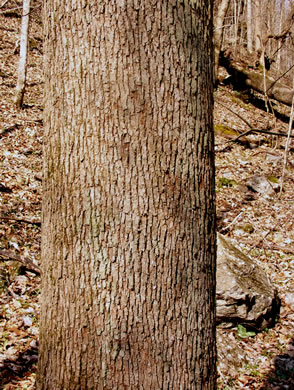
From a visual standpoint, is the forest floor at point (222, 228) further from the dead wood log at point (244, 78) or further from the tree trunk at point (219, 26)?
the tree trunk at point (219, 26)

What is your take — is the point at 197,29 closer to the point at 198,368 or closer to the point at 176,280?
the point at 176,280

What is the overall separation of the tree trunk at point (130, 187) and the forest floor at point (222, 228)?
91.7 inches

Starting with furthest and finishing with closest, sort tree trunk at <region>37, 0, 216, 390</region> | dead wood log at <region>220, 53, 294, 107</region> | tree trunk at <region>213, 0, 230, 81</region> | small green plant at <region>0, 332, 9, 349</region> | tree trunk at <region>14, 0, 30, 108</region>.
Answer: dead wood log at <region>220, 53, 294, 107</region> → tree trunk at <region>213, 0, 230, 81</region> → tree trunk at <region>14, 0, 30, 108</region> → small green plant at <region>0, 332, 9, 349</region> → tree trunk at <region>37, 0, 216, 390</region>

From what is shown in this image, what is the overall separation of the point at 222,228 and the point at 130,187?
5979 millimetres

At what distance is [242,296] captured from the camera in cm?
508

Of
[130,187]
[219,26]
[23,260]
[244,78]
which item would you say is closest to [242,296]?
[23,260]

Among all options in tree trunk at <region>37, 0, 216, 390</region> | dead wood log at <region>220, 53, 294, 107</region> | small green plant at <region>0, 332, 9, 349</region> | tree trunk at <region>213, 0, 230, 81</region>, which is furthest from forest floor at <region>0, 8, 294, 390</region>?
tree trunk at <region>37, 0, 216, 390</region>

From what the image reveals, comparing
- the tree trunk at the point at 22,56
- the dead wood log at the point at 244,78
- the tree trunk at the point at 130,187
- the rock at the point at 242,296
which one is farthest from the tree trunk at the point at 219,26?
the tree trunk at the point at 130,187

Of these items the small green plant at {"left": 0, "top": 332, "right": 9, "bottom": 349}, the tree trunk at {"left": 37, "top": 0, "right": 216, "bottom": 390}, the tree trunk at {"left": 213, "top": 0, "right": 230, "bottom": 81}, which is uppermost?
the tree trunk at {"left": 213, "top": 0, "right": 230, "bottom": 81}

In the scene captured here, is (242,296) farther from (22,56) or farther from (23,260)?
(22,56)

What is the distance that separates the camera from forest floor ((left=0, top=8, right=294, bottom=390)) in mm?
4172

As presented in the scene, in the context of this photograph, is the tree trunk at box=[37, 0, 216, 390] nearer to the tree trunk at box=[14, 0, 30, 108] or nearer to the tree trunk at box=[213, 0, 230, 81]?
the tree trunk at box=[14, 0, 30, 108]

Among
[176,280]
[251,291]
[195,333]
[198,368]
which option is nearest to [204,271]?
[176,280]

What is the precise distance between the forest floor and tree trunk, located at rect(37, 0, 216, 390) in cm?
233
